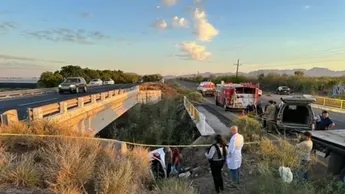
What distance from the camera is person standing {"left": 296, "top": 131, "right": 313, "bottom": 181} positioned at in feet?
30.2

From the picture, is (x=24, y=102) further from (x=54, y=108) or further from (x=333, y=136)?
(x=333, y=136)

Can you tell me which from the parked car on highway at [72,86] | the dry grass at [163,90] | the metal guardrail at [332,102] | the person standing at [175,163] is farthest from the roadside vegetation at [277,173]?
the dry grass at [163,90]

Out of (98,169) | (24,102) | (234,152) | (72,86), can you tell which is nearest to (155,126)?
(24,102)

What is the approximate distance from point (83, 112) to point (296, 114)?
1100cm

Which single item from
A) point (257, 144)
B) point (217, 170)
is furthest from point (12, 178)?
point (257, 144)

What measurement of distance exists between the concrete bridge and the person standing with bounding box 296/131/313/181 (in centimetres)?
850

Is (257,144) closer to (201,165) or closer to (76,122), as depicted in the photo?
(201,165)

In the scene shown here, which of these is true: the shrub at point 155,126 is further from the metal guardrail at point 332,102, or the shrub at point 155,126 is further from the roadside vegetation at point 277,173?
the metal guardrail at point 332,102

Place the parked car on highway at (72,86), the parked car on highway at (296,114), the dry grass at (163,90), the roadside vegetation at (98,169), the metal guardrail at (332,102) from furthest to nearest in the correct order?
the dry grass at (163,90) < the parked car on highway at (72,86) < the metal guardrail at (332,102) < the parked car on highway at (296,114) < the roadside vegetation at (98,169)

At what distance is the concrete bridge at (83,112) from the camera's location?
12.6 m

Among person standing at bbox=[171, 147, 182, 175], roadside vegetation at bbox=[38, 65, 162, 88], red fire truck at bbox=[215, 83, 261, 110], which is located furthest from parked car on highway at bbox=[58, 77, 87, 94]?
roadside vegetation at bbox=[38, 65, 162, 88]

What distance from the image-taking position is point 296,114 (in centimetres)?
1830

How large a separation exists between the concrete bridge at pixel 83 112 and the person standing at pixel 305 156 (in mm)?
8497

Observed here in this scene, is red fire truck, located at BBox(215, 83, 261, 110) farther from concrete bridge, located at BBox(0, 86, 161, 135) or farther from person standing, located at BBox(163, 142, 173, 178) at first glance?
person standing, located at BBox(163, 142, 173, 178)
